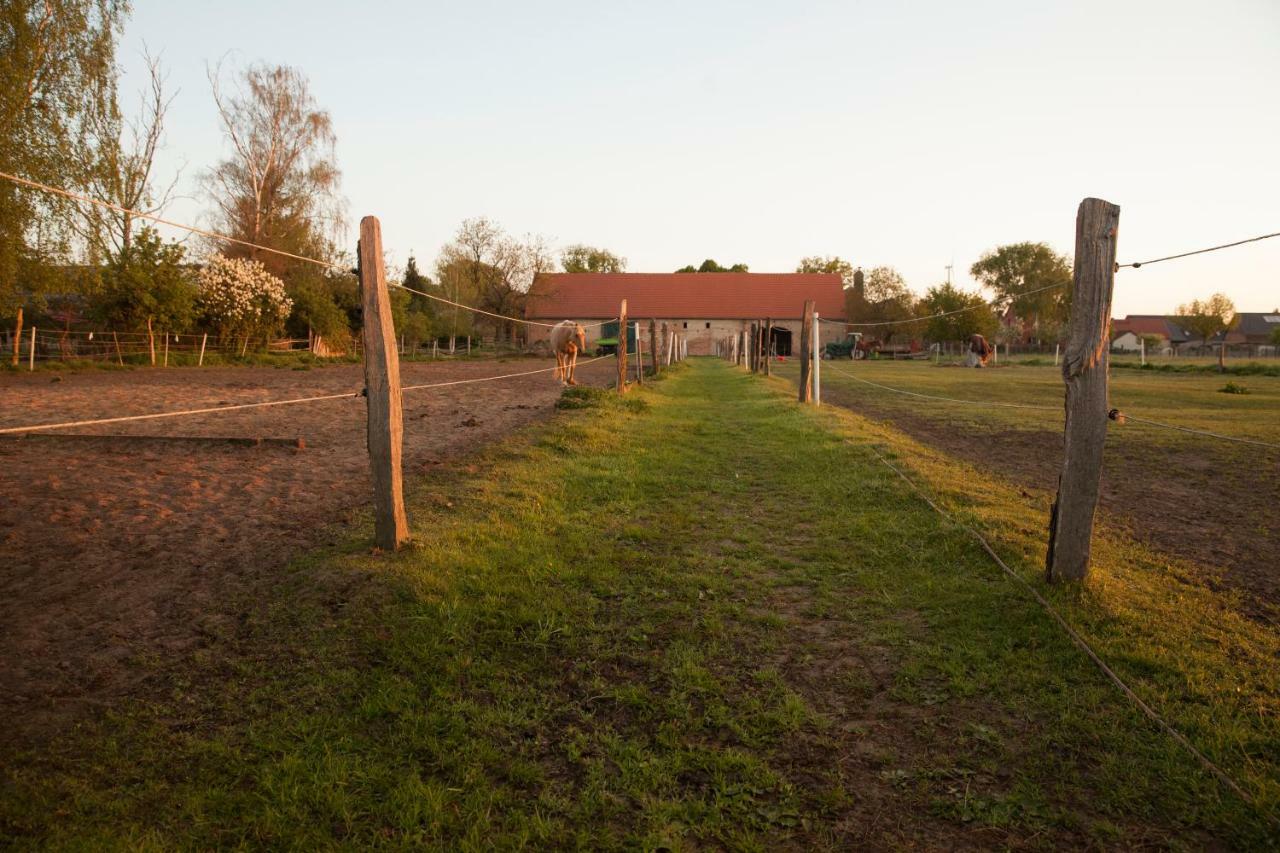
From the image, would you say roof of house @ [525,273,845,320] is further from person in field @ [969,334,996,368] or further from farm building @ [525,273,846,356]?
person in field @ [969,334,996,368]

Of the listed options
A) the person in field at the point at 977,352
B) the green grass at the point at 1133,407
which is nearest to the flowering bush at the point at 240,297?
the green grass at the point at 1133,407

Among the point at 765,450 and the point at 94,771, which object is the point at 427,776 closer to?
the point at 94,771

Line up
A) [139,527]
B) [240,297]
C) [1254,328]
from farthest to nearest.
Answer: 1. [1254,328]
2. [240,297]
3. [139,527]

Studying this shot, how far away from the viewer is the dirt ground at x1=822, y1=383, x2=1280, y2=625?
4.83 meters

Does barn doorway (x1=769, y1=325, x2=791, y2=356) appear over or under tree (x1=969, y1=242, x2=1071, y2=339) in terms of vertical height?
under

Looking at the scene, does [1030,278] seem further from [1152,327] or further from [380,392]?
[380,392]

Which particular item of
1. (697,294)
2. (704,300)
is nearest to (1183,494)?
(704,300)

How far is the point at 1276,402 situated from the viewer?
16.8 m

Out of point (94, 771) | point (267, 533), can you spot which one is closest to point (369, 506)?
point (267, 533)

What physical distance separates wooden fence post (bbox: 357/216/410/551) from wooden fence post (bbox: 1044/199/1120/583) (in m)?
4.02

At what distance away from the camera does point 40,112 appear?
1967 centimetres

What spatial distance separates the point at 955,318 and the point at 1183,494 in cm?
4917

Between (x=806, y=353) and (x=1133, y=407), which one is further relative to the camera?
(x=1133, y=407)

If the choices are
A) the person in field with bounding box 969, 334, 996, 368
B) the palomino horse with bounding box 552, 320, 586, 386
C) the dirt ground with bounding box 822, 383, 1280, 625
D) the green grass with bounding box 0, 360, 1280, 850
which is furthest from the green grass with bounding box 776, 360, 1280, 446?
the person in field with bounding box 969, 334, 996, 368
